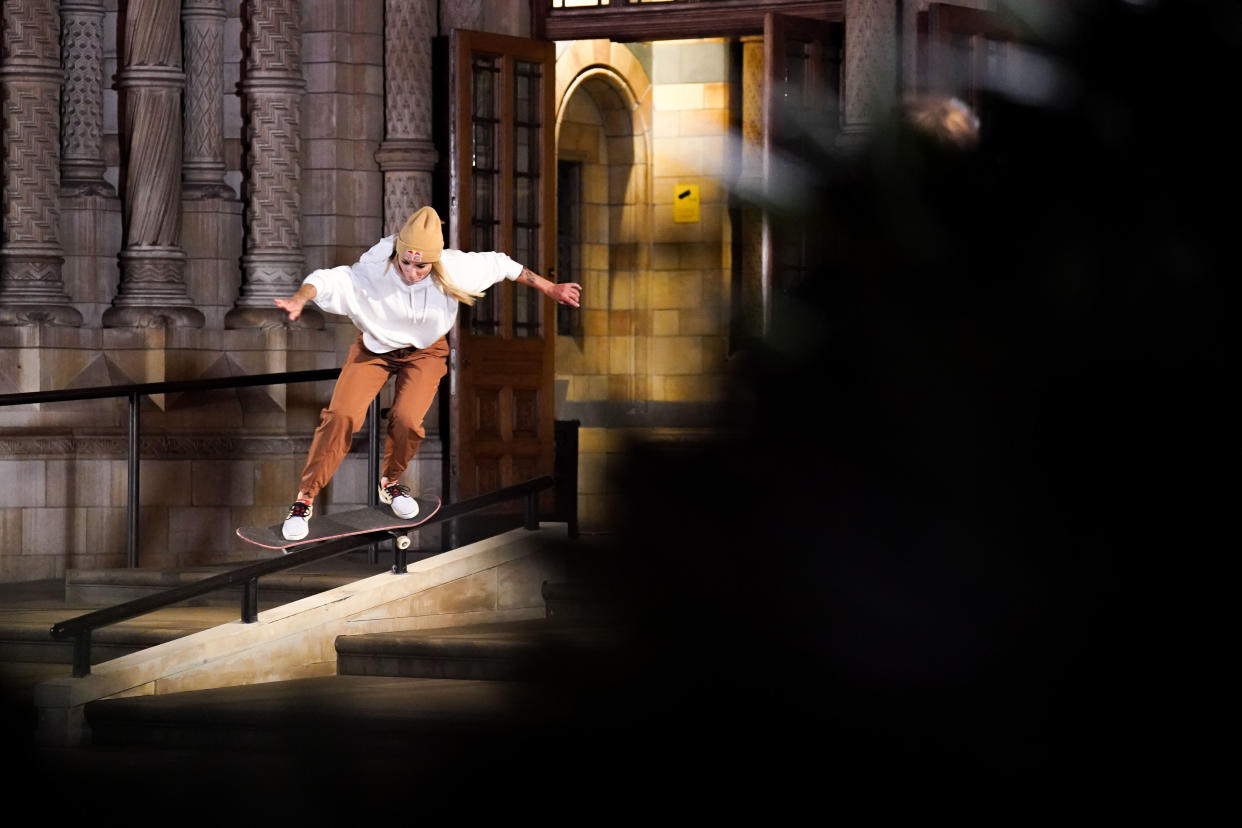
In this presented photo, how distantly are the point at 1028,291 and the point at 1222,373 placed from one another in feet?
0.38

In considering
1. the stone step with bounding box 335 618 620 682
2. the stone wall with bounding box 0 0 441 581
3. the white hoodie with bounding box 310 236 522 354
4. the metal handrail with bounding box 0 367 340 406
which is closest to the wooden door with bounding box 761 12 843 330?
the stone step with bounding box 335 618 620 682

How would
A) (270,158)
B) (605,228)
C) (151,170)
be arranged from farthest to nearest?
1. (605,228)
2. (270,158)
3. (151,170)

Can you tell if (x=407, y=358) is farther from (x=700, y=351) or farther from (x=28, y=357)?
(x=700, y=351)

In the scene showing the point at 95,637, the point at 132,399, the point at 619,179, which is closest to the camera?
the point at 95,637

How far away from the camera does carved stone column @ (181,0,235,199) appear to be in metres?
9.27

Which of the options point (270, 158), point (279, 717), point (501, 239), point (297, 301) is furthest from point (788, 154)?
point (270, 158)

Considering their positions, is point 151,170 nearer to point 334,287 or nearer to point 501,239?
point 501,239

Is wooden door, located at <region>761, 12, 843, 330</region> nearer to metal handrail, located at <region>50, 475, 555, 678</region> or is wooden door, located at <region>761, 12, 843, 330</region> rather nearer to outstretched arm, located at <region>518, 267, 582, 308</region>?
metal handrail, located at <region>50, 475, 555, 678</region>

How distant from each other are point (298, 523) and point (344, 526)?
19cm

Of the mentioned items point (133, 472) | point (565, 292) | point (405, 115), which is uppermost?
point (405, 115)

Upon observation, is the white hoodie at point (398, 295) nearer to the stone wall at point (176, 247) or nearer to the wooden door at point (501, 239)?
the wooden door at point (501, 239)

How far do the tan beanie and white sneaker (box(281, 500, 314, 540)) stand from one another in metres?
0.99

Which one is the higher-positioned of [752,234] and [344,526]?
[752,234]

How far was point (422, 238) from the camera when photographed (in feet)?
22.1
